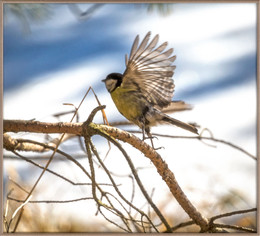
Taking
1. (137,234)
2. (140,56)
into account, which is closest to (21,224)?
(137,234)

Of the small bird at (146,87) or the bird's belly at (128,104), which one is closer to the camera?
the small bird at (146,87)

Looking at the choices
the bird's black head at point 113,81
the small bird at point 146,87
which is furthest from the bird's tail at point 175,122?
the bird's black head at point 113,81

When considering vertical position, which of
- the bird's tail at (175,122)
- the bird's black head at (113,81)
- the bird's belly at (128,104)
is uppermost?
the bird's black head at (113,81)

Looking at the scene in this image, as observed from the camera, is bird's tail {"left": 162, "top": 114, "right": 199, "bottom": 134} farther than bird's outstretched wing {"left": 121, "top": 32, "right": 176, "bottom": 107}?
Yes

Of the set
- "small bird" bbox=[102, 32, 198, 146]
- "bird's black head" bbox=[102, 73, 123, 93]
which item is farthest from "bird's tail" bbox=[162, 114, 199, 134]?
"bird's black head" bbox=[102, 73, 123, 93]

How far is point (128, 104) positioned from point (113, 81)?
87 millimetres

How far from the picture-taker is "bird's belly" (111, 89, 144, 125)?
Answer: 3.56ft

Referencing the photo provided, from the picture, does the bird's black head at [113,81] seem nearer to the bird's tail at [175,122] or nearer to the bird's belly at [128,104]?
the bird's belly at [128,104]

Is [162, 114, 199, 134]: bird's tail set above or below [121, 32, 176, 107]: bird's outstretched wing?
below

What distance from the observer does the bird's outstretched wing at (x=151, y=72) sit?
950mm

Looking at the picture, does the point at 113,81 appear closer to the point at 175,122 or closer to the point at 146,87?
the point at 146,87

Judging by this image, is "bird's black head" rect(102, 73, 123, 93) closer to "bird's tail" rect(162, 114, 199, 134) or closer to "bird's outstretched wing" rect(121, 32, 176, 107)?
"bird's outstretched wing" rect(121, 32, 176, 107)

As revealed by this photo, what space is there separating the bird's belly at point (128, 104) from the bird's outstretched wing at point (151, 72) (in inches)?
1.1

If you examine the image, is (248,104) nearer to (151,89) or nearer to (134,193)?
(151,89)
